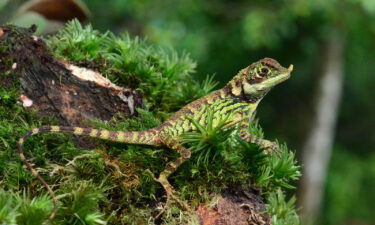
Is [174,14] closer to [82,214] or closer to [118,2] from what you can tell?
[118,2]

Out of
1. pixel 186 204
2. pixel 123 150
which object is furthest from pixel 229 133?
pixel 123 150

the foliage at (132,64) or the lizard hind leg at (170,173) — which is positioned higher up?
the foliage at (132,64)

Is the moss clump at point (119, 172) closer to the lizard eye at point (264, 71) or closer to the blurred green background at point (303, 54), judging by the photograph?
the lizard eye at point (264, 71)

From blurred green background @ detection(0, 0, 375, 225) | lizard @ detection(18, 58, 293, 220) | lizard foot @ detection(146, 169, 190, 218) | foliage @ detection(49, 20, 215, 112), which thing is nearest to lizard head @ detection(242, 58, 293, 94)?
lizard @ detection(18, 58, 293, 220)

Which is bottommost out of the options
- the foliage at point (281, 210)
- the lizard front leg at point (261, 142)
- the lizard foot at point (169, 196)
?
the foliage at point (281, 210)

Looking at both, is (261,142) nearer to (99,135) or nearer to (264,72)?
(264,72)

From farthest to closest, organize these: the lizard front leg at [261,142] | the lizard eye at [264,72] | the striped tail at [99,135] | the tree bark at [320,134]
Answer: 1. the tree bark at [320,134]
2. the lizard eye at [264,72]
3. the lizard front leg at [261,142]
4. the striped tail at [99,135]

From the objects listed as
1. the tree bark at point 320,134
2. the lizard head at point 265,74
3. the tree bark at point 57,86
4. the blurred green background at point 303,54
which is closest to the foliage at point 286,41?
the blurred green background at point 303,54
